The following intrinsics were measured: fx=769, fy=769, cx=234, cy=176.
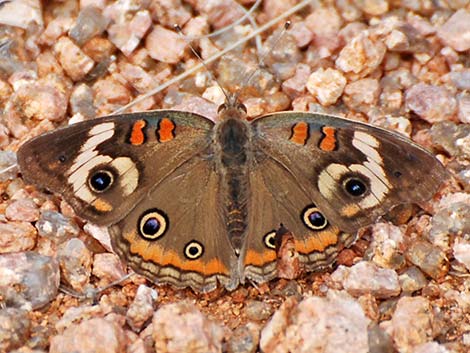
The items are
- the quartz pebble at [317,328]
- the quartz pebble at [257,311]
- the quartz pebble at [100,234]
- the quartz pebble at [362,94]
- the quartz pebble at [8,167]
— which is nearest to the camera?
the quartz pebble at [317,328]

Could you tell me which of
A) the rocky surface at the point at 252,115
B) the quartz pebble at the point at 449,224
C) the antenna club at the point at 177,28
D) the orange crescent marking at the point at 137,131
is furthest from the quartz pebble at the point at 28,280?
the quartz pebble at the point at 449,224

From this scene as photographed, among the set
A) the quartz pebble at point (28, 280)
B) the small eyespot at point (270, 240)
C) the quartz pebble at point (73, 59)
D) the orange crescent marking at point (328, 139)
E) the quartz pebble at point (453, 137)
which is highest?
the quartz pebble at point (73, 59)

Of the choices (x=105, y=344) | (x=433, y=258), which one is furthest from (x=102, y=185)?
(x=433, y=258)

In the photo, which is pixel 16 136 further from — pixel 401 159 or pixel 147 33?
pixel 401 159

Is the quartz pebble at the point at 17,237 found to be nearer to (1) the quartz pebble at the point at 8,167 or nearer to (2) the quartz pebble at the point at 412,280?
(1) the quartz pebble at the point at 8,167

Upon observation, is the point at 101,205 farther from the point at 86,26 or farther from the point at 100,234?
the point at 86,26

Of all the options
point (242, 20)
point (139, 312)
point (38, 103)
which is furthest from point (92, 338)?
point (242, 20)
